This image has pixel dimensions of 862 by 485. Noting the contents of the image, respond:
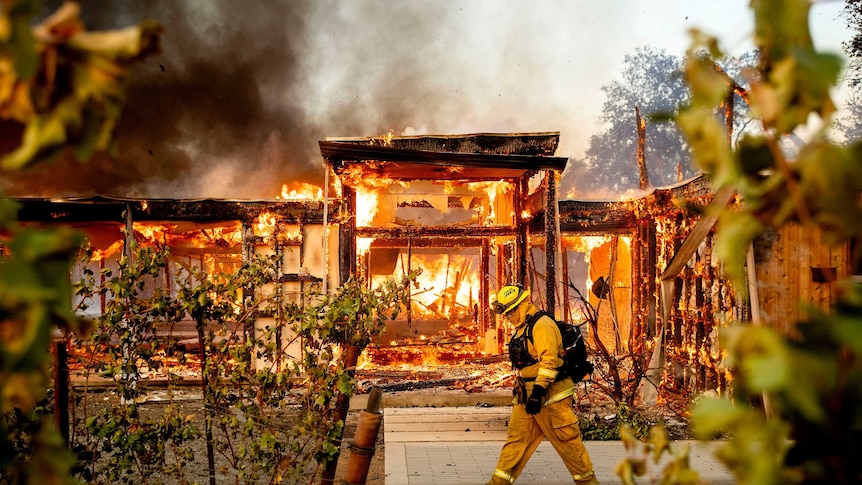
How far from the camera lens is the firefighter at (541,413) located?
5.23 m

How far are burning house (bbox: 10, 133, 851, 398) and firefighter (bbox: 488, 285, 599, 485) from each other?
103 inches

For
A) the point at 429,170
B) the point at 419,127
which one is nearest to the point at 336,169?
the point at 429,170

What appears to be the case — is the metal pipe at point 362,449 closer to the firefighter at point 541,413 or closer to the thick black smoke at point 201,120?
the firefighter at point 541,413

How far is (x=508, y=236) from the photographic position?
11898 millimetres

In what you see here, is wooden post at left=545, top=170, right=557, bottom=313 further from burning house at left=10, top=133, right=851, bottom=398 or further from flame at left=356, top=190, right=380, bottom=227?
flame at left=356, top=190, right=380, bottom=227

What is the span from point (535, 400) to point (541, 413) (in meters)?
0.25

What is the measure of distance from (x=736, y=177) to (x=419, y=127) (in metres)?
40.2

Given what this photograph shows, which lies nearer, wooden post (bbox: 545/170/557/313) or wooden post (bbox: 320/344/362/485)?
wooden post (bbox: 320/344/362/485)

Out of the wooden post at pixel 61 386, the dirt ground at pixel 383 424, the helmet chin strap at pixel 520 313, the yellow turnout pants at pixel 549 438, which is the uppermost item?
the helmet chin strap at pixel 520 313

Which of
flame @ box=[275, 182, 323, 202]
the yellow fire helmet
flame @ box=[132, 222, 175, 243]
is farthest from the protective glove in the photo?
flame @ box=[132, 222, 175, 243]

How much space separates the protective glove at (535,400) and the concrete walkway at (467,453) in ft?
2.56

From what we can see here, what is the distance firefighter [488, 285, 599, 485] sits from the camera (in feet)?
17.2

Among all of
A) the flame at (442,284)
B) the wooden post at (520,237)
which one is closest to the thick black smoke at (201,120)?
the flame at (442,284)

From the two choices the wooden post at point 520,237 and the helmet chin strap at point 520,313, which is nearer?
the helmet chin strap at point 520,313
